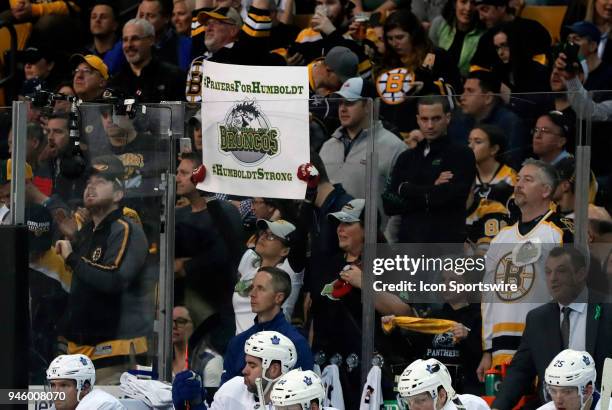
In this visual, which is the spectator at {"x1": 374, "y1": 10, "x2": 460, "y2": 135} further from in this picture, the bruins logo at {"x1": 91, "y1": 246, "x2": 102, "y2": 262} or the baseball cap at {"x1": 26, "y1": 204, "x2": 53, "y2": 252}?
the baseball cap at {"x1": 26, "y1": 204, "x2": 53, "y2": 252}

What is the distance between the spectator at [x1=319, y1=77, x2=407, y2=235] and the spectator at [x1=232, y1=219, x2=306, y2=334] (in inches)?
18.4

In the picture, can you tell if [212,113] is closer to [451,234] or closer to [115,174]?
[115,174]

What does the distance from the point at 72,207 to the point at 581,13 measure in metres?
4.21

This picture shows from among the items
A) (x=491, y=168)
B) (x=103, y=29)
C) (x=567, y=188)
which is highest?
(x=103, y=29)

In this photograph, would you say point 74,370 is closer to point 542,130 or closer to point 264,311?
point 264,311

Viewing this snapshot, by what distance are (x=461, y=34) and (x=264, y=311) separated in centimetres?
306

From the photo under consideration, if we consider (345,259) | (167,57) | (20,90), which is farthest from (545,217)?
(20,90)

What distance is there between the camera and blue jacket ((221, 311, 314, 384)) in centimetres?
959

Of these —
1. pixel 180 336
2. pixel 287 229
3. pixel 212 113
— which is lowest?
pixel 180 336

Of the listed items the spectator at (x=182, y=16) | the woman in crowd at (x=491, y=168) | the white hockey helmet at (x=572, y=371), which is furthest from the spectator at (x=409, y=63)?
the white hockey helmet at (x=572, y=371)

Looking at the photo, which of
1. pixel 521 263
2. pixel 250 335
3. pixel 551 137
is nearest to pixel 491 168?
pixel 551 137

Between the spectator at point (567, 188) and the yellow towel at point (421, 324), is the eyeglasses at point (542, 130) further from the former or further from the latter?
the yellow towel at point (421, 324)

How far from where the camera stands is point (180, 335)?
32.6ft

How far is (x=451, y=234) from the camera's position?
30.8ft
